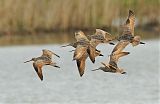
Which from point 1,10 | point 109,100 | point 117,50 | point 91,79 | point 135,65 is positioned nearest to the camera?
point 117,50

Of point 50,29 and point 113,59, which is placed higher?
point 113,59

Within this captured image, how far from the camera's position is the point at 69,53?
61.9 feet

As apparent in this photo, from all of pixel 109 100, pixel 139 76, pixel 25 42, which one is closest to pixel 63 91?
pixel 109 100

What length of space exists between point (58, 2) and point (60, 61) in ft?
11.7

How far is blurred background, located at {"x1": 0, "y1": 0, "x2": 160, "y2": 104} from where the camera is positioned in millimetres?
13375

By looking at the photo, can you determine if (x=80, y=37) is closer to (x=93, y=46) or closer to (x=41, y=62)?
(x=93, y=46)

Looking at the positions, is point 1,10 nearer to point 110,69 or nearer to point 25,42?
point 25,42

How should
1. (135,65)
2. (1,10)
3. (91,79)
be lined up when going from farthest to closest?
(1,10)
(135,65)
(91,79)

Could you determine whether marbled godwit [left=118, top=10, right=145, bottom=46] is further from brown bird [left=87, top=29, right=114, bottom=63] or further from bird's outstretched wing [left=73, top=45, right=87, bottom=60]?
bird's outstretched wing [left=73, top=45, right=87, bottom=60]

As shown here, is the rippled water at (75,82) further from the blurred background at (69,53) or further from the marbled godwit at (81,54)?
the marbled godwit at (81,54)

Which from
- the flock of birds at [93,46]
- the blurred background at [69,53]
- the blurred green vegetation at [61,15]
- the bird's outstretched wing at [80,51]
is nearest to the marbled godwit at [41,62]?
the flock of birds at [93,46]

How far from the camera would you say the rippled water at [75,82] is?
1294 cm

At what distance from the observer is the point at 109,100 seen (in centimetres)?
1278

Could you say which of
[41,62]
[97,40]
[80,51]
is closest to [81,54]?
[80,51]
